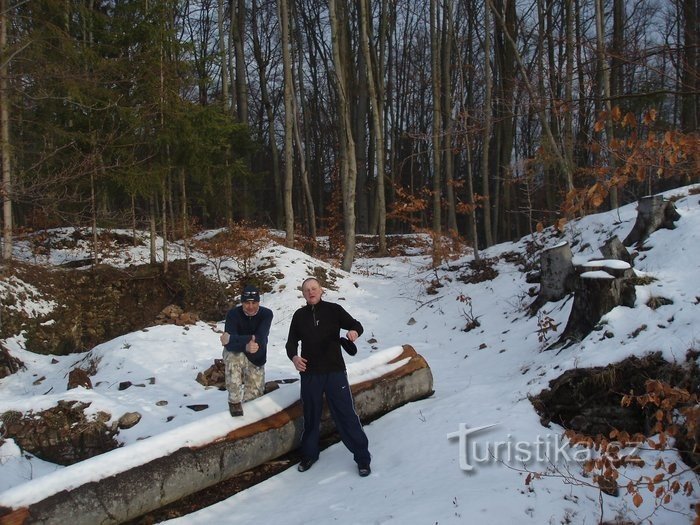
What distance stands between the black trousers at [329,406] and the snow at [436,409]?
0.94ft

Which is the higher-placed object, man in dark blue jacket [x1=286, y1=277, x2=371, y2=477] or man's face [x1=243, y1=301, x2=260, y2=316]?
man's face [x1=243, y1=301, x2=260, y2=316]

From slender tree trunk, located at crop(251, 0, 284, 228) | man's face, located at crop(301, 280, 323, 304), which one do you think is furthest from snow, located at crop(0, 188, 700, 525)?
slender tree trunk, located at crop(251, 0, 284, 228)

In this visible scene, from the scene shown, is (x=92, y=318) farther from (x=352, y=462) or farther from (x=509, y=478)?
(x=509, y=478)

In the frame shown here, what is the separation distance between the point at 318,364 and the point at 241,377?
3.24 ft

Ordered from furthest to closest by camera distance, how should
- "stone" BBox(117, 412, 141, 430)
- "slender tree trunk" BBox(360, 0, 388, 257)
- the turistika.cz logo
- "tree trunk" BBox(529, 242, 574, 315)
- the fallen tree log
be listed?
1. "slender tree trunk" BBox(360, 0, 388, 257)
2. "tree trunk" BBox(529, 242, 574, 315)
3. "stone" BBox(117, 412, 141, 430)
4. the turistika.cz logo
5. the fallen tree log

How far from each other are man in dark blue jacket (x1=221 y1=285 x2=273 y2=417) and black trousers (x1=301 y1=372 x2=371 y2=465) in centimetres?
70

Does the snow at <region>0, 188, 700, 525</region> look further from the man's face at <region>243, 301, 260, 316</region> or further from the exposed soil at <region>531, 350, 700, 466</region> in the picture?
the man's face at <region>243, 301, 260, 316</region>

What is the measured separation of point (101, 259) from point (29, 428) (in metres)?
8.77

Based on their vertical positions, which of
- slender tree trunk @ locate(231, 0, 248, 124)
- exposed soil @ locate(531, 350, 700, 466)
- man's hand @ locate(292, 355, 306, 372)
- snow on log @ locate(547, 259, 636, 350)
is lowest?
exposed soil @ locate(531, 350, 700, 466)

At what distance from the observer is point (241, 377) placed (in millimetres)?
5492

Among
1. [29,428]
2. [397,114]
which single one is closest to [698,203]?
[29,428]

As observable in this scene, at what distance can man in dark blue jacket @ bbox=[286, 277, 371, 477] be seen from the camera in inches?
199

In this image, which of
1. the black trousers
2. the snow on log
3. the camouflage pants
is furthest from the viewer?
the snow on log

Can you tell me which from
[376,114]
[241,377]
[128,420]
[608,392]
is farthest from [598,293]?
[376,114]
